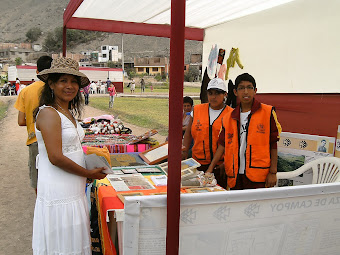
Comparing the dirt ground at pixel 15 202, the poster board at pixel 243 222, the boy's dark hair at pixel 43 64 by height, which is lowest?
the dirt ground at pixel 15 202

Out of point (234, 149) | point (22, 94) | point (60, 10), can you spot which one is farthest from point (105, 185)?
point (60, 10)

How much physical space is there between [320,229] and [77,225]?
1.34 metres

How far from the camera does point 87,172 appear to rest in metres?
1.84

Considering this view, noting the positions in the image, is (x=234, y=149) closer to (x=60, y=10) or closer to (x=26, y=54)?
(x=26, y=54)

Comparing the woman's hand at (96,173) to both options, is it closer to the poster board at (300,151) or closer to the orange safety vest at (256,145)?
the orange safety vest at (256,145)

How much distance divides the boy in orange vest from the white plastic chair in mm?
699

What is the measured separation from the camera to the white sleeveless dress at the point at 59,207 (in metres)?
1.76

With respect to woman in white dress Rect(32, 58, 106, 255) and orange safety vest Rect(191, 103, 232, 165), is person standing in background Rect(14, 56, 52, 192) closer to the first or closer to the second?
woman in white dress Rect(32, 58, 106, 255)

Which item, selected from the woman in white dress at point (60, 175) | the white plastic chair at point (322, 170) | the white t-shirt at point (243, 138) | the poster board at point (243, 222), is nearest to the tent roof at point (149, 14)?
the white t-shirt at point (243, 138)

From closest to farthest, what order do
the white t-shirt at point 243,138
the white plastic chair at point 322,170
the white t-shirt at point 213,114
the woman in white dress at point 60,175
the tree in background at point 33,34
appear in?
the woman in white dress at point 60,175 → the white t-shirt at point 243,138 → the white plastic chair at point 322,170 → the white t-shirt at point 213,114 → the tree in background at point 33,34

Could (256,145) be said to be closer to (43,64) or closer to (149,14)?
(43,64)

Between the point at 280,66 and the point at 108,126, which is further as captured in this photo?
the point at 108,126

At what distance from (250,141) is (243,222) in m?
1.23

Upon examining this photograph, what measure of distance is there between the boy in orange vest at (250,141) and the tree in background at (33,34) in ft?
390
